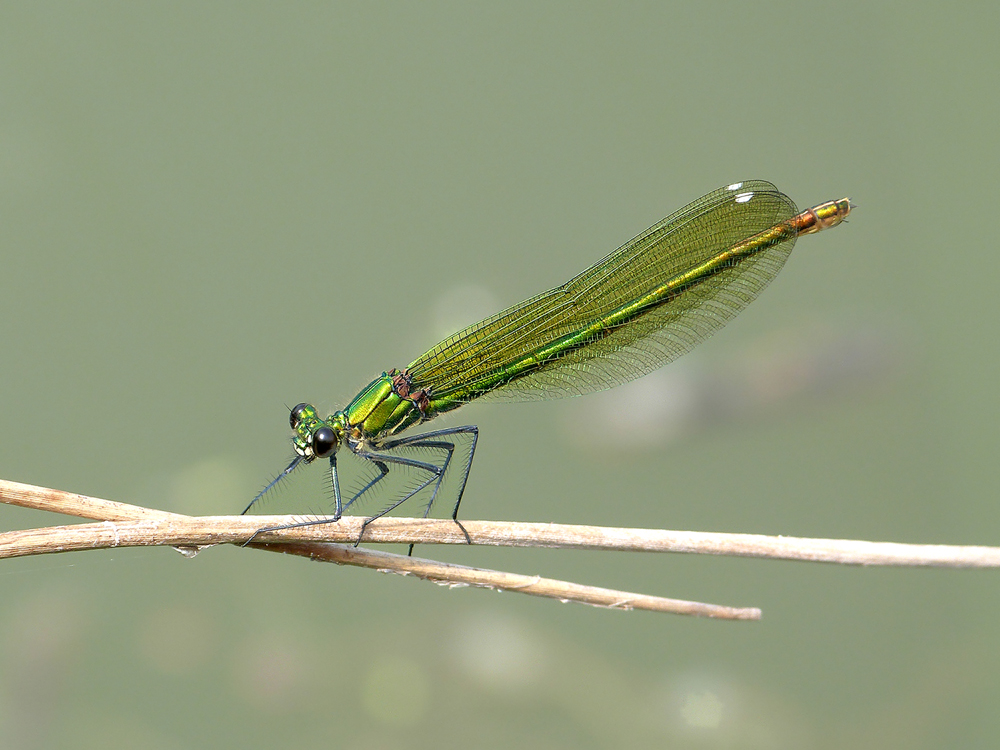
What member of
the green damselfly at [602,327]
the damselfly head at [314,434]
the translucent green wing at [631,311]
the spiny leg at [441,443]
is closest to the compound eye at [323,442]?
the damselfly head at [314,434]

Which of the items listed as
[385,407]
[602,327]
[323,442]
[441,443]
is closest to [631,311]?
[602,327]

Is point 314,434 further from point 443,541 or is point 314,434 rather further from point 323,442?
point 443,541

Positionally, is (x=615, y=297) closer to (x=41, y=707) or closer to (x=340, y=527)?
(x=340, y=527)

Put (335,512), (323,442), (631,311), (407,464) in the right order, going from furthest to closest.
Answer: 1. (631,311)
2. (407,464)
3. (323,442)
4. (335,512)

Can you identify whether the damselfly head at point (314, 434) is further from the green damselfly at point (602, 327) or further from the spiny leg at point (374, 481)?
the spiny leg at point (374, 481)

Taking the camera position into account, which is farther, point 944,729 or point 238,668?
point 944,729

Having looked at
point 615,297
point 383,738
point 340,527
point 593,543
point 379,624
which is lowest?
point 383,738

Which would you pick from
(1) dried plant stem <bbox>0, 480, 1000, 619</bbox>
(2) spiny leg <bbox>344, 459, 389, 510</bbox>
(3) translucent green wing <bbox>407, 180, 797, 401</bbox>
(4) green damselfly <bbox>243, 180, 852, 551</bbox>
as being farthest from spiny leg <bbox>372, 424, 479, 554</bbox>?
(1) dried plant stem <bbox>0, 480, 1000, 619</bbox>

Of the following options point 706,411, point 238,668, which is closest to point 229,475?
point 238,668
